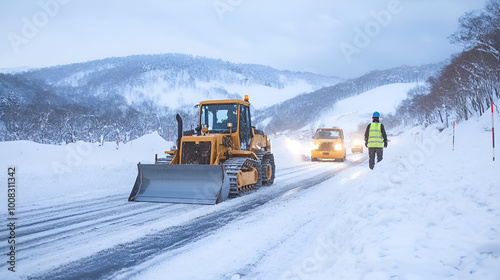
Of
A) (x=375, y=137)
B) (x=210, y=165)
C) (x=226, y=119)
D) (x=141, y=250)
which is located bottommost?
(x=141, y=250)

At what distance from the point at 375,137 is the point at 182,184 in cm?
660

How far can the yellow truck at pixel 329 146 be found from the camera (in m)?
18.7

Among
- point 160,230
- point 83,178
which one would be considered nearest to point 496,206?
point 160,230

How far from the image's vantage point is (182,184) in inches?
291

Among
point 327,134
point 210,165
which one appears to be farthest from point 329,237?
point 327,134

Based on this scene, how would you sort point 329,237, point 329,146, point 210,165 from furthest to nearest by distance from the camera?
1. point 329,146
2. point 210,165
3. point 329,237

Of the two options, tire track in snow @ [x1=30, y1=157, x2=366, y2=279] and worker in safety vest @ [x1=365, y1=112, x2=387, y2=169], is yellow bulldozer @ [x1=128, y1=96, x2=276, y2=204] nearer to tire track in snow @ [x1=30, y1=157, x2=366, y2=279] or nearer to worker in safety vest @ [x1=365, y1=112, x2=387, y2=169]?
tire track in snow @ [x1=30, y1=157, x2=366, y2=279]

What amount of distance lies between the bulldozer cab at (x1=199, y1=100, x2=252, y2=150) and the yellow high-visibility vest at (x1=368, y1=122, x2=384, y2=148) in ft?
14.1

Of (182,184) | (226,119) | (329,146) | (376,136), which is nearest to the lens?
(182,184)

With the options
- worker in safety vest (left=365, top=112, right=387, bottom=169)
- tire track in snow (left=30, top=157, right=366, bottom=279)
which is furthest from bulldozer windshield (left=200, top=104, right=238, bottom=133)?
worker in safety vest (left=365, top=112, right=387, bottom=169)

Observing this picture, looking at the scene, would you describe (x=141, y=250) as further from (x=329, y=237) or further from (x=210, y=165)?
(x=210, y=165)

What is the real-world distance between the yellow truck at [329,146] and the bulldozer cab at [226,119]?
1045 centimetres

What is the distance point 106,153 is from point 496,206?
13.9 m

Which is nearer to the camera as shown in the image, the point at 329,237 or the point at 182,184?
the point at 329,237
